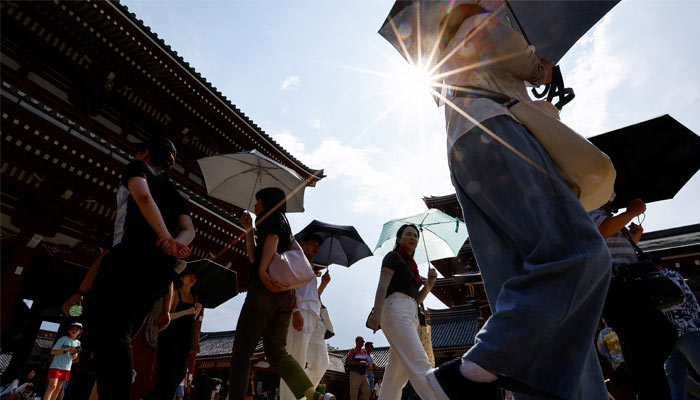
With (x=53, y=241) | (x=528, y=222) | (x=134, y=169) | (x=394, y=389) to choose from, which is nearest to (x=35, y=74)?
(x=53, y=241)

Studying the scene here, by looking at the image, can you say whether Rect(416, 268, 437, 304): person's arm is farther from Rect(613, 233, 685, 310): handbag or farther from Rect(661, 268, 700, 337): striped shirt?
Rect(661, 268, 700, 337): striped shirt

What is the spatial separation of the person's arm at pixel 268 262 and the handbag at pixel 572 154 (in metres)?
1.82

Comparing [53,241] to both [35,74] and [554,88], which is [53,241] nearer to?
[35,74]

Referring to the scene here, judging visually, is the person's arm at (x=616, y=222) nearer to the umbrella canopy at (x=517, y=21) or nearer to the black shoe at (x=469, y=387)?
the umbrella canopy at (x=517, y=21)

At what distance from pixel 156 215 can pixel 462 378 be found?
1683mm

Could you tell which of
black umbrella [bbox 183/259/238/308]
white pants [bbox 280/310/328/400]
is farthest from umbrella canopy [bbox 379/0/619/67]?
black umbrella [bbox 183/259/238/308]

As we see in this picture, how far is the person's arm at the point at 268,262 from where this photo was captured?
8.11 feet

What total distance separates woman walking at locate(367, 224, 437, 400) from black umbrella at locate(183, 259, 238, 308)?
2294mm

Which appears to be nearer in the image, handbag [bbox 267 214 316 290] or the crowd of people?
the crowd of people

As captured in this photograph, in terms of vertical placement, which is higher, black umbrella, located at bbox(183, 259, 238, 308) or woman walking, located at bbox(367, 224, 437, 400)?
black umbrella, located at bbox(183, 259, 238, 308)

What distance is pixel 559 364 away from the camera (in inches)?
33.5

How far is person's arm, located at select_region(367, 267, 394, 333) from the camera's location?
2770mm

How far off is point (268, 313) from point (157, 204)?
3.28 ft

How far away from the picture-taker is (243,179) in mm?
6598
